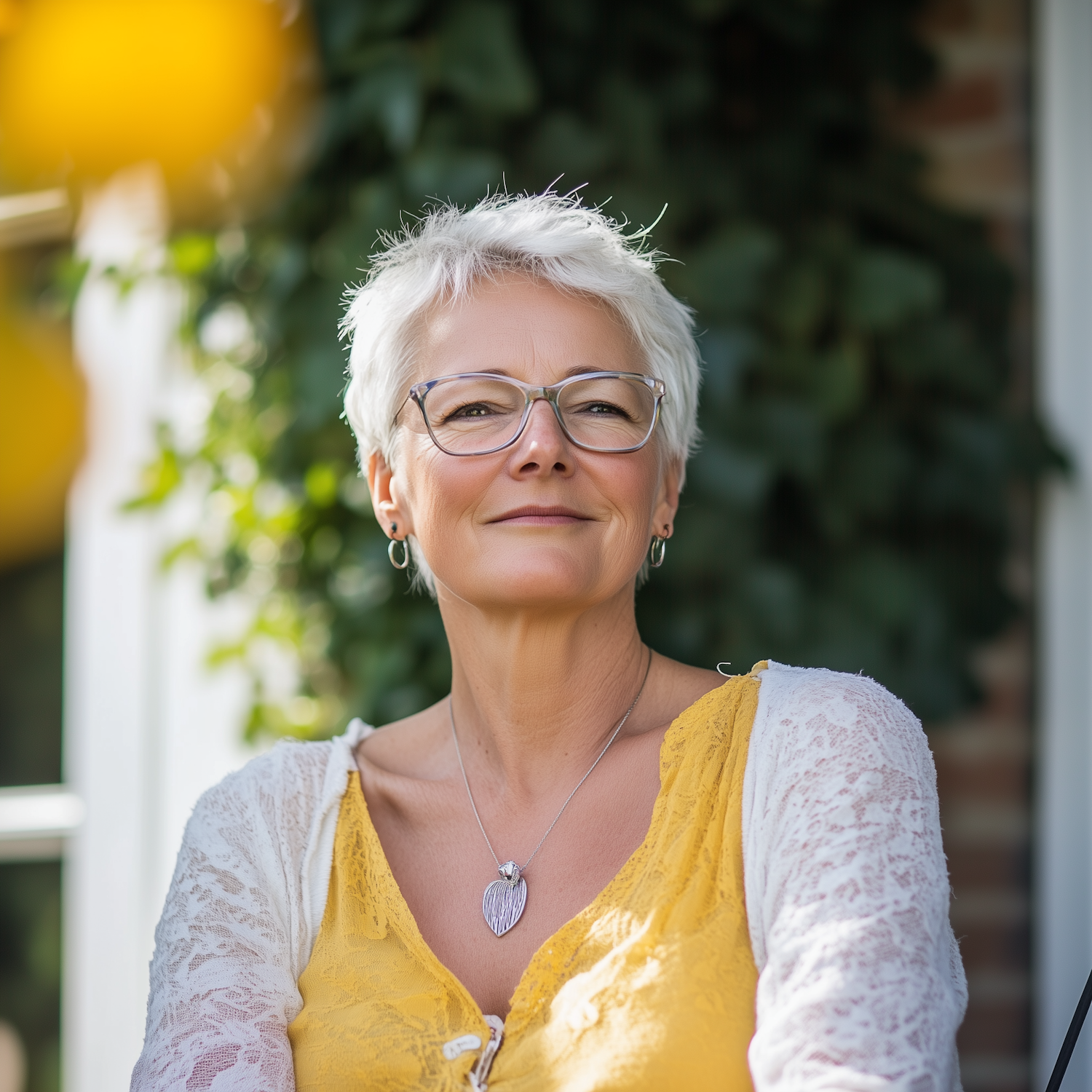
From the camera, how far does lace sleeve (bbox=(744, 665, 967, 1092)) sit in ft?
3.56

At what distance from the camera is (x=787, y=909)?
3.90 ft

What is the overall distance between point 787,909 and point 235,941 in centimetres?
69

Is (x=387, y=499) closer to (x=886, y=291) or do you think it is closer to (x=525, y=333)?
(x=525, y=333)

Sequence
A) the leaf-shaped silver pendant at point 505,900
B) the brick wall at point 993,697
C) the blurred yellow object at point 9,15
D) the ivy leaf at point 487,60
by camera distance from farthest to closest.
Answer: the blurred yellow object at point 9,15 < the brick wall at point 993,697 < the ivy leaf at point 487,60 < the leaf-shaped silver pendant at point 505,900

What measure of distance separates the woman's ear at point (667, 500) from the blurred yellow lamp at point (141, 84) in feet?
3.87

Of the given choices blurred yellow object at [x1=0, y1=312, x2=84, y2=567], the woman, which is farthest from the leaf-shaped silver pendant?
blurred yellow object at [x1=0, y1=312, x2=84, y2=567]

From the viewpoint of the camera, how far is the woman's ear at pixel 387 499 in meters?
1.71

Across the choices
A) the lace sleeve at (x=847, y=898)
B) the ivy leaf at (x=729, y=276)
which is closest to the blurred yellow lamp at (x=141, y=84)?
the ivy leaf at (x=729, y=276)

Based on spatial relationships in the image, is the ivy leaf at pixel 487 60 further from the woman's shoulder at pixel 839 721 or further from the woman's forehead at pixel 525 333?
the woman's shoulder at pixel 839 721

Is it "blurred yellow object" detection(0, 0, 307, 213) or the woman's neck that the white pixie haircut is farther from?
"blurred yellow object" detection(0, 0, 307, 213)

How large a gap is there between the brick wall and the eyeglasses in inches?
50.4

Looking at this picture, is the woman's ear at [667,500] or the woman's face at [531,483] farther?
the woman's ear at [667,500]

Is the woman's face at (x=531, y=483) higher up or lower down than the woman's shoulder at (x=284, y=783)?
higher up

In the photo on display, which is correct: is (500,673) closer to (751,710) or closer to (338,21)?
(751,710)
